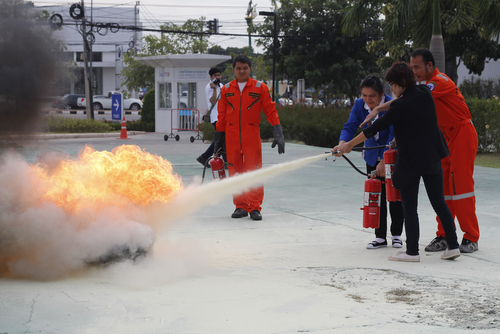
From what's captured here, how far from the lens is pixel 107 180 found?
186 inches

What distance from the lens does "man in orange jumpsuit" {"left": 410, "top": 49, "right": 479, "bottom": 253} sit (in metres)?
5.31

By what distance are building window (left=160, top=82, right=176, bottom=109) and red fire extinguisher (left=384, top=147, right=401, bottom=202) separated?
67.3ft

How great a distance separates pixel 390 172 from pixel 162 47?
3526 cm

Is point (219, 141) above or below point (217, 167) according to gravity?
above

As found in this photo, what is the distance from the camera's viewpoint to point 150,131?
26578 millimetres

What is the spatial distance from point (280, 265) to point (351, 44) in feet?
104

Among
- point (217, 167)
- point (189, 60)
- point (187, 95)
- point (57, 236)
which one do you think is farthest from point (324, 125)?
Result: point (57, 236)

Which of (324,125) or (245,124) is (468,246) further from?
(324,125)

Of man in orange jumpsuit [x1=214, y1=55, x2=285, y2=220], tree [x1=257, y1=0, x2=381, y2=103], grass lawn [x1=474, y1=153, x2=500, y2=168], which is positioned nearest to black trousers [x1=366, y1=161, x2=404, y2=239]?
man in orange jumpsuit [x1=214, y1=55, x2=285, y2=220]

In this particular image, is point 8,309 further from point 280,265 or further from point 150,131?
point 150,131

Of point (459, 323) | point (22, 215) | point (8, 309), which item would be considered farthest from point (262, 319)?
point (22, 215)

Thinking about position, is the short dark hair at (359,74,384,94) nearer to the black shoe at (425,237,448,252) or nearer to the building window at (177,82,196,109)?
the black shoe at (425,237,448,252)

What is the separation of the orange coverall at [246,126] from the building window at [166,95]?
719 inches

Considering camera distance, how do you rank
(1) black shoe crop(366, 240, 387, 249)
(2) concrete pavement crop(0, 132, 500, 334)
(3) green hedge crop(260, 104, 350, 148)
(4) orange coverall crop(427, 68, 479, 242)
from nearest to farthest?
(2) concrete pavement crop(0, 132, 500, 334)
(4) orange coverall crop(427, 68, 479, 242)
(1) black shoe crop(366, 240, 387, 249)
(3) green hedge crop(260, 104, 350, 148)
